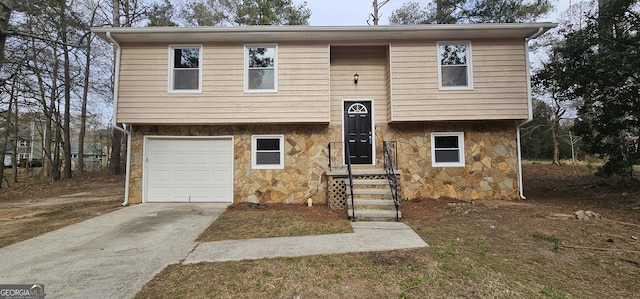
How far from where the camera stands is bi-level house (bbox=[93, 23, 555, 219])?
22.6 feet

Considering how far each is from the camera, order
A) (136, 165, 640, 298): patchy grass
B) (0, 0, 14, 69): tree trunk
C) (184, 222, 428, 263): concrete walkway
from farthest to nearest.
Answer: (0, 0, 14, 69): tree trunk, (184, 222, 428, 263): concrete walkway, (136, 165, 640, 298): patchy grass

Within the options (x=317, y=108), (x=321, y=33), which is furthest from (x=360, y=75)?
(x=317, y=108)

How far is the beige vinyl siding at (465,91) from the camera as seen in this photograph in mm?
6926

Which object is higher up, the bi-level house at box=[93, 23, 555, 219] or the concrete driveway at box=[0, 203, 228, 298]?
the bi-level house at box=[93, 23, 555, 219]

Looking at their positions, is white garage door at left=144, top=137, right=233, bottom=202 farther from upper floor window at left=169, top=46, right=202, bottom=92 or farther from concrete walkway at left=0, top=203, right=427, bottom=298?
concrete walkway at left=0, top=203, right=427, bottom=298

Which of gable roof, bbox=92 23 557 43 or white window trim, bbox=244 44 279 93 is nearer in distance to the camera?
gable roof, bbox=92 23 557 43

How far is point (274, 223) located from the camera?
17.1 feet

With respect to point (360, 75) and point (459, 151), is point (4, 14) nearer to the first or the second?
point (360, 75)

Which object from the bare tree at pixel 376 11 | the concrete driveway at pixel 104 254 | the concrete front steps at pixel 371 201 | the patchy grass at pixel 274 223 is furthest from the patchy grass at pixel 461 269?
the bare tree at pixel 376 11

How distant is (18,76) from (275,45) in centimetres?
1104

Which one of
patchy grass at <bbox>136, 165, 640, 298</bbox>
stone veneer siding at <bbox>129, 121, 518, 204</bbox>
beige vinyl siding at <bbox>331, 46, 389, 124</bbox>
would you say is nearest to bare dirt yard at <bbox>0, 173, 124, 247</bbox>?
stone veneer siding at <bbox>129, 121, 518, 204</bbox>

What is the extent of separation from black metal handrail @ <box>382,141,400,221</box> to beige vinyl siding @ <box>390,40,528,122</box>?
2.50ft

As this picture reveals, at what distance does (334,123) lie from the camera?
748 cm

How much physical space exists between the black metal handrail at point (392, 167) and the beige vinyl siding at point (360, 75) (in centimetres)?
79
